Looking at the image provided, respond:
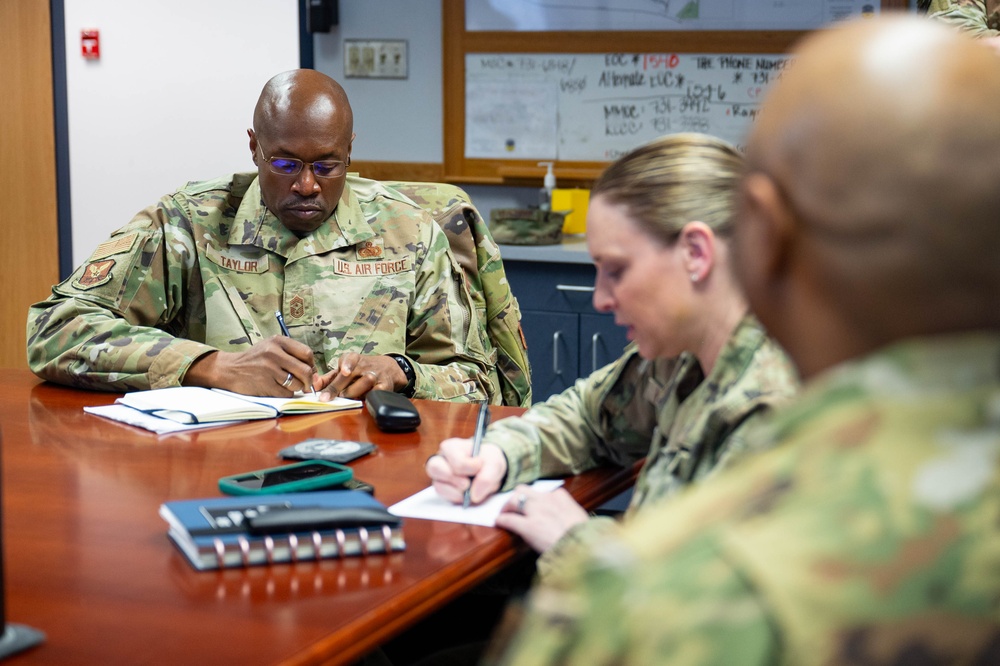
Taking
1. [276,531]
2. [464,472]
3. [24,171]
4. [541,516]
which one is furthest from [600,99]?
[276,531]

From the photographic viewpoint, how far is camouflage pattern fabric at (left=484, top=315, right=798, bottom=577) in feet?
4.09

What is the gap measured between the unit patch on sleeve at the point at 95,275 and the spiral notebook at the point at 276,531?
110cm

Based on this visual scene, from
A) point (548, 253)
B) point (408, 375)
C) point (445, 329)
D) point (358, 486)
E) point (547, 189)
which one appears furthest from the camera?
point (547, 189)

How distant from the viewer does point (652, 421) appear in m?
1.57

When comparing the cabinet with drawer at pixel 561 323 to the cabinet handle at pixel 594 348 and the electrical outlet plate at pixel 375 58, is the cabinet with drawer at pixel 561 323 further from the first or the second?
the electrical outlet plate at pixel 375 58

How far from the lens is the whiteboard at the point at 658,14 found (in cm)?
421

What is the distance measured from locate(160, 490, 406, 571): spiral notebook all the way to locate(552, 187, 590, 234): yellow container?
10.3 feet

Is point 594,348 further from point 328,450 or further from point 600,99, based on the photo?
point 328,450

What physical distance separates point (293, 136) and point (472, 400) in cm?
65

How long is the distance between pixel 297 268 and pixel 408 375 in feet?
1.30

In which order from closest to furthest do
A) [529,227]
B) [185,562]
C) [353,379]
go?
[185,562], [353,379], [529,227]

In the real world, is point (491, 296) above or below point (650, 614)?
below

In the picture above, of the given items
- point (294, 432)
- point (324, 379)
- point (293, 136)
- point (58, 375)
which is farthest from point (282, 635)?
point (293, 136)

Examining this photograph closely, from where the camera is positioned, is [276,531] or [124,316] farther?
[124,316]
